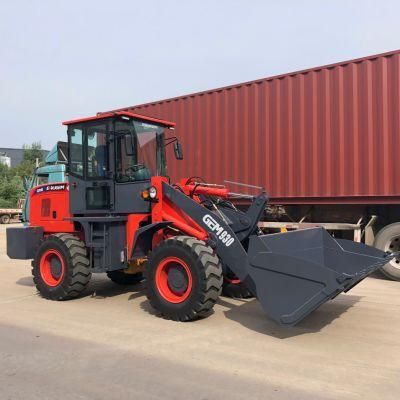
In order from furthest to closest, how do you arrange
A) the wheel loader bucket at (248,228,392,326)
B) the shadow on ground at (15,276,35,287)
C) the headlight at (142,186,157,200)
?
the shadow on ground at (15,276,35,287) → the headlight at (142,186,157,200) → the wheel loader bucket at (248,228,392,326)

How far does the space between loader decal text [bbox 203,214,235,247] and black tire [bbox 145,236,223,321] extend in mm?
210

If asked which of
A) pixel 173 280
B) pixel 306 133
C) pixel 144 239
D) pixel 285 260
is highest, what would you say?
pixel 306 133

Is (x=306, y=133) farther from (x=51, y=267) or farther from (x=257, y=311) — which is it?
(x=51, y=267)

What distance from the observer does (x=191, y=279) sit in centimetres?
558

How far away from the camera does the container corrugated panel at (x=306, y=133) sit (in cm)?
888

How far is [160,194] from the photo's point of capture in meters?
6.38

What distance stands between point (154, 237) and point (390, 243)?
192 inches

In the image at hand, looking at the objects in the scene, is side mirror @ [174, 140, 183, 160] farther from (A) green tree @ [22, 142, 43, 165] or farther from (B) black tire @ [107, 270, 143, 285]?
(A) green tree @ [22, 142, 43, 165]

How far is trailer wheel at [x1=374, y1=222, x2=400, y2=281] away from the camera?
883 cm

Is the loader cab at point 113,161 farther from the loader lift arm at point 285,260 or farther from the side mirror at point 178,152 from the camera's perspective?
the loader lift arm at point 285,260

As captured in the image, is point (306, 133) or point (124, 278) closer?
point (124, 278)

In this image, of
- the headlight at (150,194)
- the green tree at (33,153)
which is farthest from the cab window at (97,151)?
the green tree at (33,153)

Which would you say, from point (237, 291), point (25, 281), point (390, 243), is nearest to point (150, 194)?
point (237, 291)

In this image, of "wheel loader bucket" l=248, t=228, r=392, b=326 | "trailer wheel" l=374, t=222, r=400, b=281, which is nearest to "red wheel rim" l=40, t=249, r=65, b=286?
"wheel loader bucket" l=248, t=228, r=392, b=326
